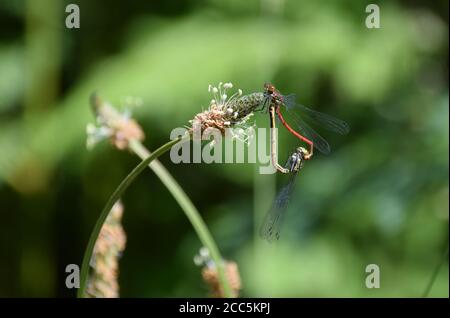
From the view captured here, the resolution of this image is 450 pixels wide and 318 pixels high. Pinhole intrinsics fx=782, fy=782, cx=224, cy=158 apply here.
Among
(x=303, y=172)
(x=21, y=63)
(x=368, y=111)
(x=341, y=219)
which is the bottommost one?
(x=341, y=219)

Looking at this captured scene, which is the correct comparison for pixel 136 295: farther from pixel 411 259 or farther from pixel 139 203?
pixel 411 259

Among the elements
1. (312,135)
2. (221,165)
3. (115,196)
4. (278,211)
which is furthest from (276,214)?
(221,165)

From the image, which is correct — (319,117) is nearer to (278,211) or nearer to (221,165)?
(278,211)

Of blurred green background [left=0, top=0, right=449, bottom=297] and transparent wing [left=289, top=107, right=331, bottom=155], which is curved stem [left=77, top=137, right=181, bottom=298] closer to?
transparent wing [left=289, top=107, right=331, bottom=155]

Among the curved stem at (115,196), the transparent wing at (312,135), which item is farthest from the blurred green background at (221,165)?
the curved stem at (115,196)

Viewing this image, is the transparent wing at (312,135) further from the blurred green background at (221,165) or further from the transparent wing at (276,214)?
the blurred green background at (221,165)

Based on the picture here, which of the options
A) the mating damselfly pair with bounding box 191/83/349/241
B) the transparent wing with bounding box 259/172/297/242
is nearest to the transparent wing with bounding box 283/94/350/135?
the mating damselfly pair with bounding box 191/83/349/241

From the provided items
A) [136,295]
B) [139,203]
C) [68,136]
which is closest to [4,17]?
[68,136]
